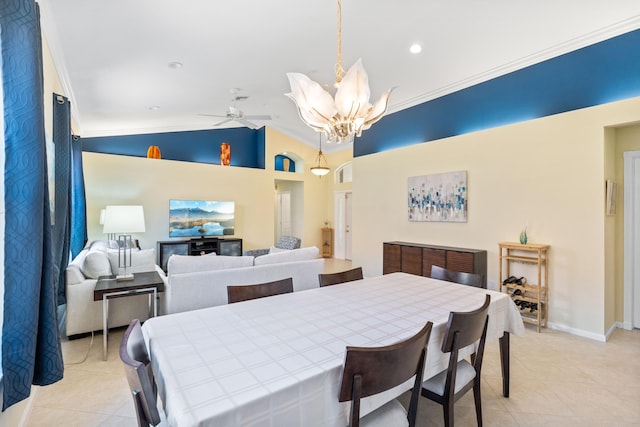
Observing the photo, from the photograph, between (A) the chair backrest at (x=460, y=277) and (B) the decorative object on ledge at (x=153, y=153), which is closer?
(A) the chair backrest at (x=460, y=277)

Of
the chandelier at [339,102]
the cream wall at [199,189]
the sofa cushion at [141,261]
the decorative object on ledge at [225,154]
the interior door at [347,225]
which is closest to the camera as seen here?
the chandelier at [339,102]

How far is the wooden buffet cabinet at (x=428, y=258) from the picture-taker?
430 cm

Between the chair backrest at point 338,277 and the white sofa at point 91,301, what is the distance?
2283mm

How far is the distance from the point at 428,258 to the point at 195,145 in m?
6.09

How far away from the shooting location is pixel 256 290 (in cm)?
212

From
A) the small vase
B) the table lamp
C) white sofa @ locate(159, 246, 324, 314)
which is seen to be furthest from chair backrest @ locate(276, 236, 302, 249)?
the small vase

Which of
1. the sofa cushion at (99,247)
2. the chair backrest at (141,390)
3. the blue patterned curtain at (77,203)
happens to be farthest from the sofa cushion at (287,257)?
the blue patterned curtain at (77,203)

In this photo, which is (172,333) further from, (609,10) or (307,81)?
(609,10)

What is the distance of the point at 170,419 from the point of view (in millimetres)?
915

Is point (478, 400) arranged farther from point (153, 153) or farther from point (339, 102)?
point (153, 153)

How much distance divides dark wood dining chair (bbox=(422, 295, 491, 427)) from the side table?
2.71 metres

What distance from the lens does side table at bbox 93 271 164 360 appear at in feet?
9.44

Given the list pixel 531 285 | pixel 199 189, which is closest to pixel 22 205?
pixel 531 285

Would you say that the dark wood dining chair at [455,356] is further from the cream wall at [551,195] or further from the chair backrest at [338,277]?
the cream wall at [551,195]
